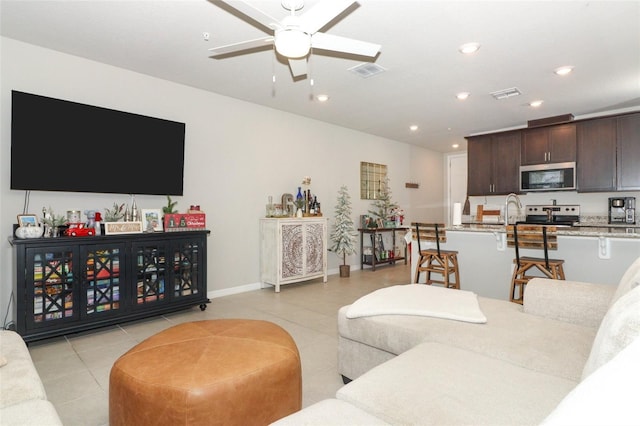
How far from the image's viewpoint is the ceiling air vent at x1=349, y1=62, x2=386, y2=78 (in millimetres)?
3678

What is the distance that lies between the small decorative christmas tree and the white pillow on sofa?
20.9 ft

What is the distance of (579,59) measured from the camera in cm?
354

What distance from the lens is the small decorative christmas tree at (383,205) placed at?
22.7 ft

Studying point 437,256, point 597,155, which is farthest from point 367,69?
point 597,155

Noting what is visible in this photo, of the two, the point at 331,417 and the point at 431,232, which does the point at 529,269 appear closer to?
the point at 431,232

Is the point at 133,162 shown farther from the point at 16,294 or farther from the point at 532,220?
the point at 532,220

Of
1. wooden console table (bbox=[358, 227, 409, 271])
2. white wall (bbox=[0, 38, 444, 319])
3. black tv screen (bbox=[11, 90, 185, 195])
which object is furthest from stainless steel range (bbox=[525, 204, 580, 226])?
black tv screen (bbox=[11, 90, 185, 195])

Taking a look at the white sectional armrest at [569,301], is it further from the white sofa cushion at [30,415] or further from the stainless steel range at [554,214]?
the stainless steel range at [554,214]

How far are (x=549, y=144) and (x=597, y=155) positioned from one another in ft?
2.24

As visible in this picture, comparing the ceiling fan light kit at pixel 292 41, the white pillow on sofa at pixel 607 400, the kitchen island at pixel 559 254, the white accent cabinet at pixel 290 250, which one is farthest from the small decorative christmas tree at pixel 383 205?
the white pillow on sofa at pixel 607 400

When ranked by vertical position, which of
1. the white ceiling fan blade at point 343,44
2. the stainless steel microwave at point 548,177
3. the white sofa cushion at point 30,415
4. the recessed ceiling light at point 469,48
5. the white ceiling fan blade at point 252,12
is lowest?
the white sofa cushion at point 30,415

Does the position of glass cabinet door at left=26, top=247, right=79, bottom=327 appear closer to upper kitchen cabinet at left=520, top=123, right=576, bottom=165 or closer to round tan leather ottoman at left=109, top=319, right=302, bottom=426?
round tan leather ottoman at left=109, top=319, right=302, bottom=426

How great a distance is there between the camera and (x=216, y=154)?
459 cm

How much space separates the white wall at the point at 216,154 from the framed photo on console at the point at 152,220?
287mm
